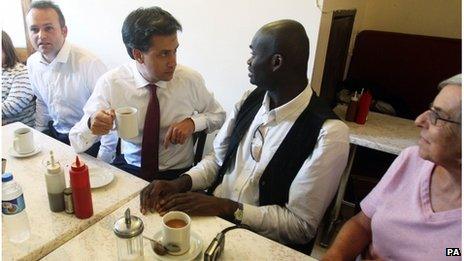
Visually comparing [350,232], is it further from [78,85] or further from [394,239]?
[78,85]

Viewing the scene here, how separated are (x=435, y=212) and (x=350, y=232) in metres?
0.30

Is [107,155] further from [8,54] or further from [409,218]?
[409,218]

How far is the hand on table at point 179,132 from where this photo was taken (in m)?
1.58

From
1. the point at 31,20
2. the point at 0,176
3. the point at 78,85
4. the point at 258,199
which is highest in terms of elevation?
the point at 31,20

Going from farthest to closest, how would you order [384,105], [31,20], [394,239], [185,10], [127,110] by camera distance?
1. [384,105]
2. [185,10]
3. [31,20]
4. [127,110]
5. [394,239]

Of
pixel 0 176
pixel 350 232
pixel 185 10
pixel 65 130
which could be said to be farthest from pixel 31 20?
pixel 350 232

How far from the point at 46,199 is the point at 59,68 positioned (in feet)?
4.34

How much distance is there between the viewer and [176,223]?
3.09 ft

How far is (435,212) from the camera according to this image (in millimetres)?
938

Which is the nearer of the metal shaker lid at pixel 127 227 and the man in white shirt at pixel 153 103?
the metal shaker lid at pixel 127 227

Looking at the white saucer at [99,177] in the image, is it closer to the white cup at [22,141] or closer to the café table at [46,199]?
the café table at [46,199]

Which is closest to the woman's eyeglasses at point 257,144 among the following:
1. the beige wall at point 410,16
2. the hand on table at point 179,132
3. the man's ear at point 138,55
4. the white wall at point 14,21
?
the hand on table at point 179,132

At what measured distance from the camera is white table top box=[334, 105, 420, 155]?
1838 millimetres

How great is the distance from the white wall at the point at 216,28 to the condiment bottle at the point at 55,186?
1411mm
